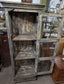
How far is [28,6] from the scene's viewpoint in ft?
3.24

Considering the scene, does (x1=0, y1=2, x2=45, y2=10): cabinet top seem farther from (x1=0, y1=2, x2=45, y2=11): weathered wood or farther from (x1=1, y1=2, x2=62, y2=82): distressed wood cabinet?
(x1=1, y1=2, x2=62, y2=82): distressed wood cabinet

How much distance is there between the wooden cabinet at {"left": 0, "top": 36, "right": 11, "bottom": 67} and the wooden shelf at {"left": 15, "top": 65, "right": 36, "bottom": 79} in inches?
21.6

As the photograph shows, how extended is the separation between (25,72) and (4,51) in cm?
83

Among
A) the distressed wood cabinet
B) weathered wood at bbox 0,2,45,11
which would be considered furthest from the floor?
weathered wood at bbox 0,2,45,11

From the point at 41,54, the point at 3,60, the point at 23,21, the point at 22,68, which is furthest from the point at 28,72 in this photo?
the point at 23,21

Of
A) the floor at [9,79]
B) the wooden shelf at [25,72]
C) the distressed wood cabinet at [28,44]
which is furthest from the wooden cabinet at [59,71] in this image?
the wooden shelf at [25,72]

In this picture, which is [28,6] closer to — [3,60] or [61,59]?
[61,59]

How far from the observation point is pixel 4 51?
185 centimetres

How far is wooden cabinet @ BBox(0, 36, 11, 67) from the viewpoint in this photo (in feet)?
5.68

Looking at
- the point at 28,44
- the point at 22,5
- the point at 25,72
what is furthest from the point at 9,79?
the point at 22,5

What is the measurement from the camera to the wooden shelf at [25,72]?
1.54 meters

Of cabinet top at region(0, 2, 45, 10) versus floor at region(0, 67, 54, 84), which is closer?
cabinet top at region(0, 2, 45, 10)

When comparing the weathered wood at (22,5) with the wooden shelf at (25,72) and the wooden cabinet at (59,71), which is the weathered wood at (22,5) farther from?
the wooden shelf at (25,72)

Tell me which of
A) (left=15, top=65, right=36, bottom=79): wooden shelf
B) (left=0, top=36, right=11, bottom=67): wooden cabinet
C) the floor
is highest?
(left=0, top=36, right=11, bottom=67): wooden cabinet
